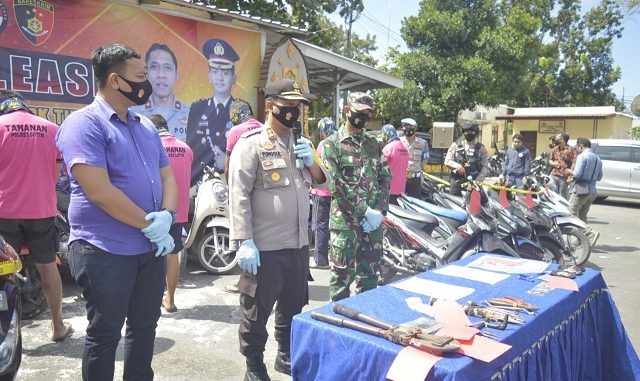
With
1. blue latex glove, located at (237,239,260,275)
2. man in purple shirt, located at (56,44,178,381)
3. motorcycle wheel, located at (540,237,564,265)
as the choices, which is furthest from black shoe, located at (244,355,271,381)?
motorcycle wheel, located at (540,237,564,265)

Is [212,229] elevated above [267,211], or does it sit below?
below

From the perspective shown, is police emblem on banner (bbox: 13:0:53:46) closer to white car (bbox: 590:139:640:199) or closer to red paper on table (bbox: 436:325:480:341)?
red paper on table (bbox: 436:325:480:341)

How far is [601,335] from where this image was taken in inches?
114

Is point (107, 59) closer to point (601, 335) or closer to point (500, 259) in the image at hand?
point (500, 259)

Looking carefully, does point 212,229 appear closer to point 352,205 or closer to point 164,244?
point 352,205

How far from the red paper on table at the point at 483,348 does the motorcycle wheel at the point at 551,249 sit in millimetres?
4301

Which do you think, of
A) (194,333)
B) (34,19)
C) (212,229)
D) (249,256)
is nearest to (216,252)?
(212,229)

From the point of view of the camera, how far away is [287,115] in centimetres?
302

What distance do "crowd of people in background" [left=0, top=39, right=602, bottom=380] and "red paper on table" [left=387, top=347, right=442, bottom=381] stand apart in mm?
1273

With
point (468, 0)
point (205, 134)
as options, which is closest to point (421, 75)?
point (468, 0)

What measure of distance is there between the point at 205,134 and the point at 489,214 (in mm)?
4359

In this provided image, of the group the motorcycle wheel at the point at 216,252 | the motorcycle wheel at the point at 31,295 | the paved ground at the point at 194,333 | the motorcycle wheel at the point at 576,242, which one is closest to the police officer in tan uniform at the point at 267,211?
the paved ground at the point at 194,333

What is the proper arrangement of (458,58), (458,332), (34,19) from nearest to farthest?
(458,332)
(34,19)
(458,58)

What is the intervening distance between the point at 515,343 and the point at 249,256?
1.46m
